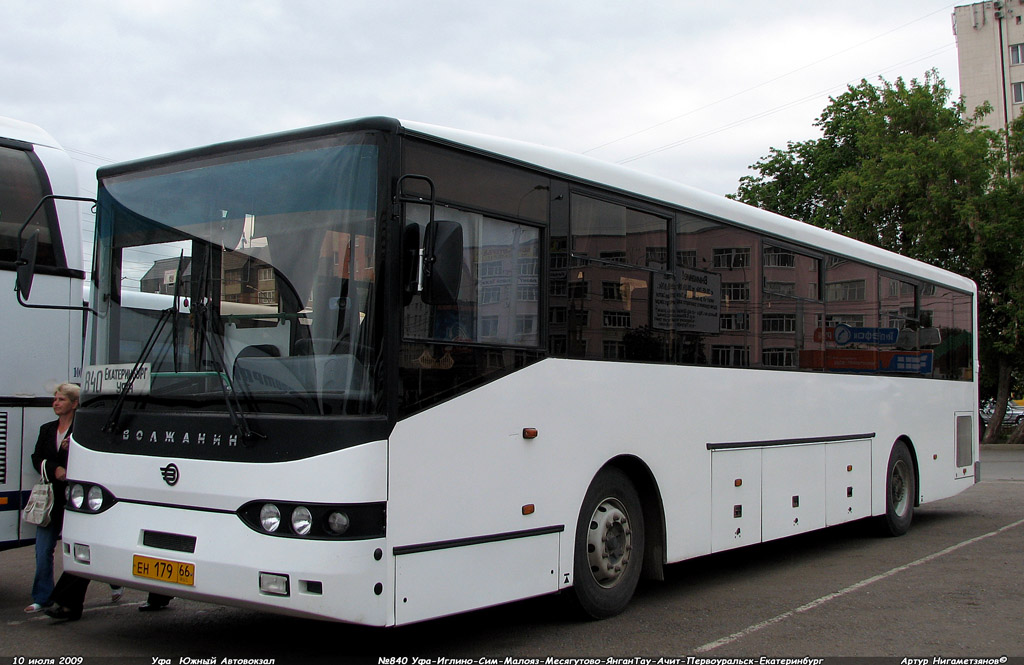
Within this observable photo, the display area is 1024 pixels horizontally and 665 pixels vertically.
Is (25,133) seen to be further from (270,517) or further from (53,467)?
(270,517)

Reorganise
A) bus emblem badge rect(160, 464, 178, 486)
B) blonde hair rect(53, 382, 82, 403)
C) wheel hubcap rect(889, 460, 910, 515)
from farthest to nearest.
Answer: wheel hubcap rect(889, 460, 910, 515), blonde hair rect(53, 382, 82, 403), bus emblem badge rect(160, 464, 178, 486)

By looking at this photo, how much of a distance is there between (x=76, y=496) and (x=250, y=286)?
1842 mm

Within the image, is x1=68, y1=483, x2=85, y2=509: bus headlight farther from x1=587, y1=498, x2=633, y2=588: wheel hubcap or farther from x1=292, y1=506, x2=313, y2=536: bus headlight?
x1=587, y1=498, x2=633, y2=588: wheel hubcap

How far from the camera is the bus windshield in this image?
5457mm

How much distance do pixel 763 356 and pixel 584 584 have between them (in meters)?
3.40

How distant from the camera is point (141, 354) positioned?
614 cm

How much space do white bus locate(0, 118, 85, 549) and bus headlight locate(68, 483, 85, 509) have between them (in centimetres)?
145

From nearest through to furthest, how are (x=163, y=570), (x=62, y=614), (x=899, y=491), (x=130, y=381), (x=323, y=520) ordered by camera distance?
(x=323, y=520) → (x=163, y=570) → (x=130, y=381) → (x=62, y=614) → (x=899, y=491)

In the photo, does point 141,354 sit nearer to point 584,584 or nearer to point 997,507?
point 584,584

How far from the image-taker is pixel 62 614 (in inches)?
278

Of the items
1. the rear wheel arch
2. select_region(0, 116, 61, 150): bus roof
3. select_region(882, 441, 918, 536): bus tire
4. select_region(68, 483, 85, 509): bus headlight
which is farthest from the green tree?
select_region(68, 483, 85, 509): bus headlight

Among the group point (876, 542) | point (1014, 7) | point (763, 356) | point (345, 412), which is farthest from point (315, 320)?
point (1014, 7)

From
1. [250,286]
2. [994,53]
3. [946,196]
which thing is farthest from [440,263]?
[994,53]

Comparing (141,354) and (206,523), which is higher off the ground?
(141,354)
